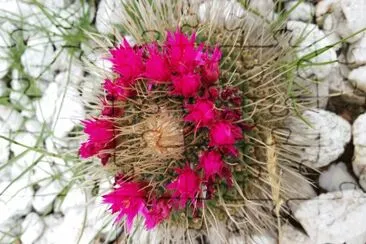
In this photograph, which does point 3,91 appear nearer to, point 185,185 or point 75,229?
point 75,229

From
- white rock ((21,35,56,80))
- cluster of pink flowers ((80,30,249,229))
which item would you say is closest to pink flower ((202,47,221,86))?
cluster of pink flowers ((80,30,249,229))

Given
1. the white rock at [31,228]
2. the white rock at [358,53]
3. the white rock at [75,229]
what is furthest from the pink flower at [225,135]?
the white rock at [31,228]

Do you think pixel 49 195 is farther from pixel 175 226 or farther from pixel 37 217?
pixel 175 226

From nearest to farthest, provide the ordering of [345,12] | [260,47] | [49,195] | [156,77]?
[156,77] < [260,47] < [345,12] < [49,195]

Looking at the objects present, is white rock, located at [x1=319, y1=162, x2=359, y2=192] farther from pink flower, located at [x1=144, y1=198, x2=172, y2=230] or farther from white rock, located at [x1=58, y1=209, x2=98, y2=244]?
white rock, located at [x1=58, y1=209, x2=98, y2=244]

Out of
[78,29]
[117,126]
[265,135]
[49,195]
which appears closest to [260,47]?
[265,135]

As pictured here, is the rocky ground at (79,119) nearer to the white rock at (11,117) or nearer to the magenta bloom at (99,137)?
the white rock at (11,117)

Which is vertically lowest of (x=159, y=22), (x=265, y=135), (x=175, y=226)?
(x=175, y=226)
